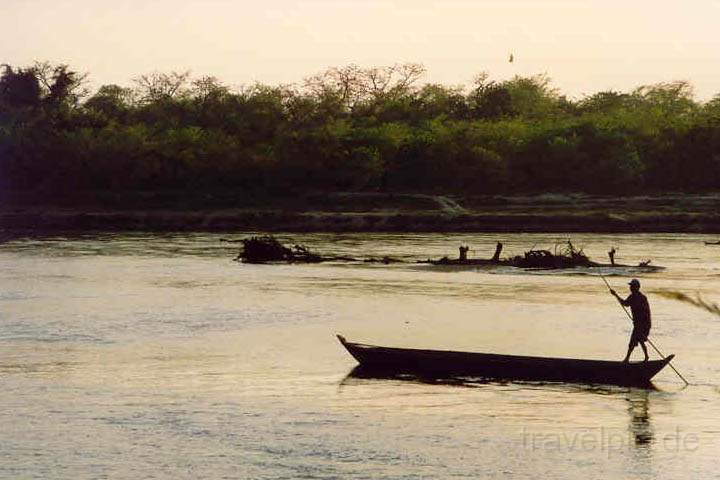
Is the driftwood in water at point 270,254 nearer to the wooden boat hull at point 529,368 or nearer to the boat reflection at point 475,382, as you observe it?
the boat reflection at point 475,382

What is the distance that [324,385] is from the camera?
115 feet

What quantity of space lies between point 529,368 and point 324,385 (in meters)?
5.50

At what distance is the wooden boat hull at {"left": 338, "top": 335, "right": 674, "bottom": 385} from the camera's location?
33.2 m

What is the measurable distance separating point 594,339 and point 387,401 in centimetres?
1435

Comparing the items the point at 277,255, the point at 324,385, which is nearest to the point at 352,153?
the point at 277,255

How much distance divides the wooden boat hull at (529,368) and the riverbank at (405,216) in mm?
72542

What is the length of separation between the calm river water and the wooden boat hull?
15.9 inches

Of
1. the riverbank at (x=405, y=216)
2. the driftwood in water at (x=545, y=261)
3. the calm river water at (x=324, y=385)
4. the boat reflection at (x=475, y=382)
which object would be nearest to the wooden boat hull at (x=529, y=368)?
the boat reflection at (x=475, y=382)

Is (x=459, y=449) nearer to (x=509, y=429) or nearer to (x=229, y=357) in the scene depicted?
(x=509, y=429)

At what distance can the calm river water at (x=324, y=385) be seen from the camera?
89.0 feet

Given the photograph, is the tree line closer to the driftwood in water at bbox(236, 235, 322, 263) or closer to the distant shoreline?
the distant shoreline

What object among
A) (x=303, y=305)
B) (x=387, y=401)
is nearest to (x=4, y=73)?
(x=303, y=305)

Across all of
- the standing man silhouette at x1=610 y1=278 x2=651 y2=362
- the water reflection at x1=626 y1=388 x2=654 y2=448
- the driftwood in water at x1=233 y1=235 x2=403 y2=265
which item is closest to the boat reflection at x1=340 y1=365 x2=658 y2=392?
the water reflection at x1=626 y1=388 x2=654 y2=448

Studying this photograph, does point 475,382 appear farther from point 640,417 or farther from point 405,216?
point 405,216
